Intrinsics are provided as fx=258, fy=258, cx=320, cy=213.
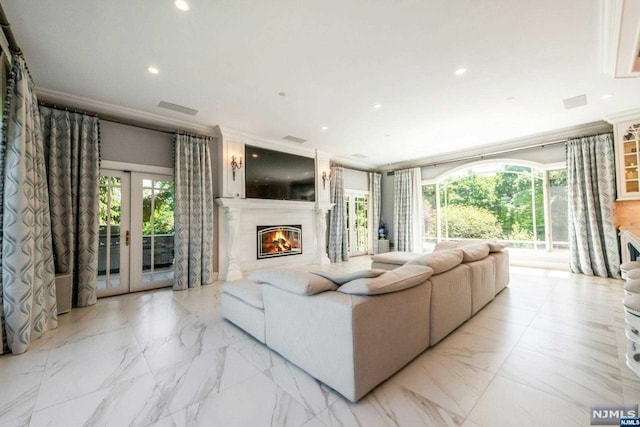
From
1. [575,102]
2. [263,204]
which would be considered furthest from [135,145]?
[575,102]

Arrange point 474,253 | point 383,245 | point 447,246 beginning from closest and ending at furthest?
point 474,253 → point 447,246 → point 383,245

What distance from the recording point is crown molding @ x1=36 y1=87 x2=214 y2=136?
3.33m

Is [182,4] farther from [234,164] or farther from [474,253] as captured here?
[474,253]

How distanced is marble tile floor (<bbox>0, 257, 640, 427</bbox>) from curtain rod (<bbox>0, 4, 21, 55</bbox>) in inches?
107

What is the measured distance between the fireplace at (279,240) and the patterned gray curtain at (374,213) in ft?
8.79

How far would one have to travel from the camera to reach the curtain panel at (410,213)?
7.09 m

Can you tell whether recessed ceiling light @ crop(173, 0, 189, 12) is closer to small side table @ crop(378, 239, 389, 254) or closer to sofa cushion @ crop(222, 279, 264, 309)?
sofa cushion @ crop(222, 279, 264, 309)

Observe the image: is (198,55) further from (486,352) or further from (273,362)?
(486,352)

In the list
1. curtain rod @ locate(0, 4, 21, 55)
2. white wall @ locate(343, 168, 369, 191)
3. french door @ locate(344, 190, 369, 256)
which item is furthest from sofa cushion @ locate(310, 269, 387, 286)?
white wall @ locate(343, 168, 369, 191)

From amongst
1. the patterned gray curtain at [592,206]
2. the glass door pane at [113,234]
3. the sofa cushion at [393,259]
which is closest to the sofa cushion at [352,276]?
the sofa cushion at [393,259]

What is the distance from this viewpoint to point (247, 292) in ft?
8.07

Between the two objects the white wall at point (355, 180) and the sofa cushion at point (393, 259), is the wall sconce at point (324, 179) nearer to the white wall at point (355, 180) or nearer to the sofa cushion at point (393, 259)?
the white wall at point (355, 180)

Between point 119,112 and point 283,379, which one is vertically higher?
point 119,112

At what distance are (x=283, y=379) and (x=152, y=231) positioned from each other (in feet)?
11.7
